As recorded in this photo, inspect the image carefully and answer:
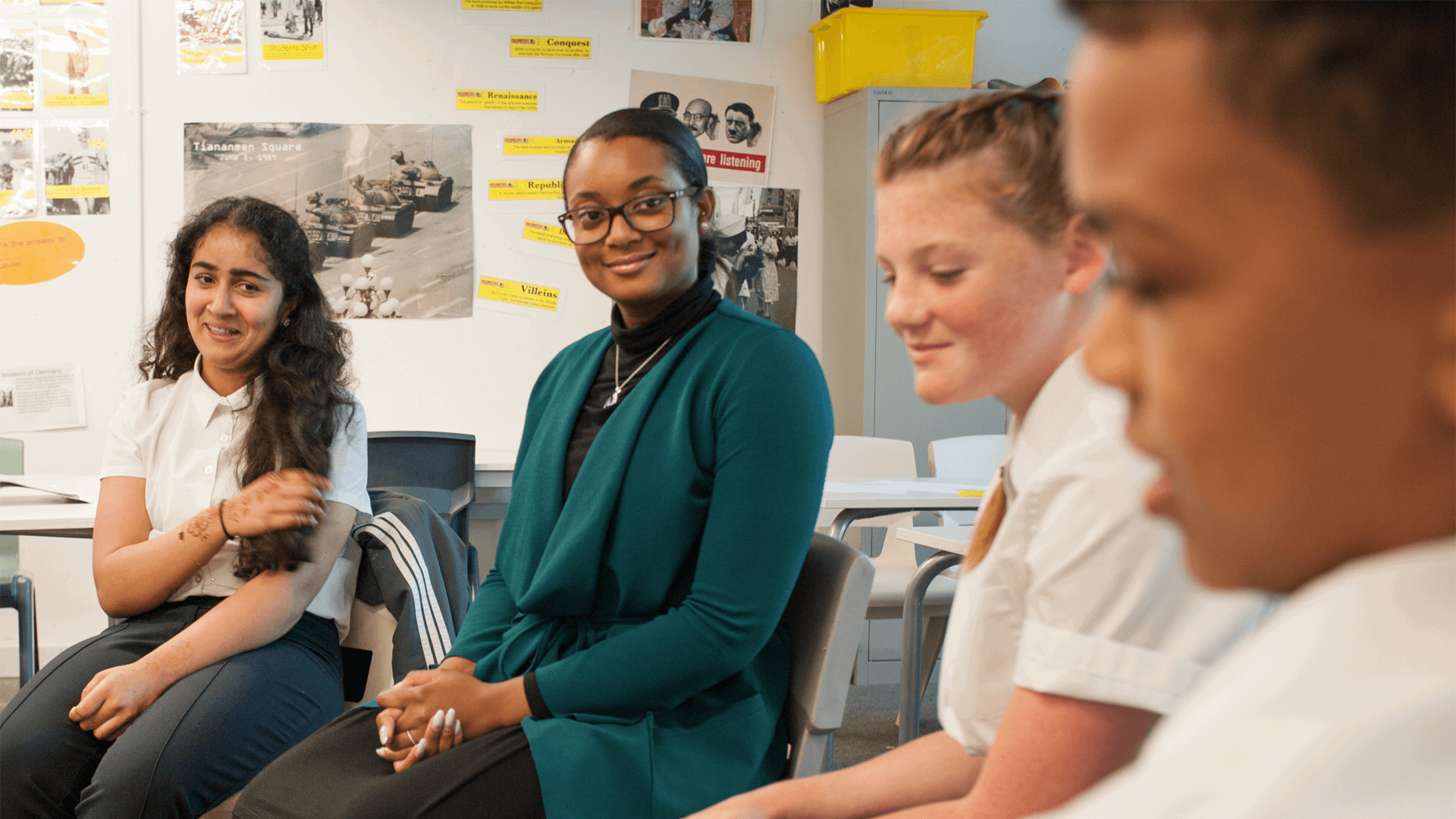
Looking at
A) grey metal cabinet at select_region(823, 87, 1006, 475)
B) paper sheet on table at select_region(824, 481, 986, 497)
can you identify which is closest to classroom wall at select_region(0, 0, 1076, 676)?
grey metal cabinet at select_region(823, 87, 1006, 475)

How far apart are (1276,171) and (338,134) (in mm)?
3912

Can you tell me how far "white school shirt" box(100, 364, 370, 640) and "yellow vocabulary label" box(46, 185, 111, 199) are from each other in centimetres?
220

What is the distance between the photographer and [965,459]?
10.6 ft

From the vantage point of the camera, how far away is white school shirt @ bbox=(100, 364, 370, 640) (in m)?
1.65

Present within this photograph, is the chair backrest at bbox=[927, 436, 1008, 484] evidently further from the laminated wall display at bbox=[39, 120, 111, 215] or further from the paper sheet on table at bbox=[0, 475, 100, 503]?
the laminated wall display at bbox=[39, 120, 111, 215]

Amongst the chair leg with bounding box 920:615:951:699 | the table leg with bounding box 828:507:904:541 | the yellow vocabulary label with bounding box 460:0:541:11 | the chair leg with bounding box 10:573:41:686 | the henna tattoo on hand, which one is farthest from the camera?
the yellow vocabulary label with bounding box 460:0:541:11

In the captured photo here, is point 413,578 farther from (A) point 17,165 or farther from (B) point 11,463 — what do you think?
(A) point 17,165

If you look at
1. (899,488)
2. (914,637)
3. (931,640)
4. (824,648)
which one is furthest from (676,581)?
(931,640)

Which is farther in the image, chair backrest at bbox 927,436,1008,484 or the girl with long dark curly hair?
chair backrest at bbox 927,436,1008,484

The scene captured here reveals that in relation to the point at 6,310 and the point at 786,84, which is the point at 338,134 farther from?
the point at 786,84

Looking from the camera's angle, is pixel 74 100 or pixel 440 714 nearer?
pixel 440 714

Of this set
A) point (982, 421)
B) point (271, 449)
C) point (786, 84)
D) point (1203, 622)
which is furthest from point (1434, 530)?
point (786, 84)

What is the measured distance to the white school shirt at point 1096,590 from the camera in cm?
48

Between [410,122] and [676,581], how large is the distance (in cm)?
298
